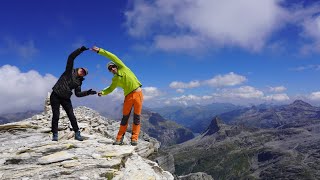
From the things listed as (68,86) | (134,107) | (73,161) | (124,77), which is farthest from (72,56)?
(73,161)

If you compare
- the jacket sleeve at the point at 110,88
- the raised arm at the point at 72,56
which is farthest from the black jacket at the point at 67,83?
the jacket sleeve at the point at 110,88

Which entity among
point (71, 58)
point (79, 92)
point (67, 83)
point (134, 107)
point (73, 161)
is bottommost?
point (73, 161)

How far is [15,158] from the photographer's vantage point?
1878cm

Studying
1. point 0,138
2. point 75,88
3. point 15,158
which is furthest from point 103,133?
point 15,158

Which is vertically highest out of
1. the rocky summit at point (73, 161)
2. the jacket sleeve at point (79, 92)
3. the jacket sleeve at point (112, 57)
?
the jacket sleeve at point (112, 57)

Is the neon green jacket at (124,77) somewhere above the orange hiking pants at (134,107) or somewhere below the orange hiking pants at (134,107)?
above

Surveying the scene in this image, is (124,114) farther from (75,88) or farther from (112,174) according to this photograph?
(112,174)

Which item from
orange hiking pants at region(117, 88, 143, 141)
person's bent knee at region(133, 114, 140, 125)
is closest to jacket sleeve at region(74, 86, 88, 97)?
orange hiking pants at region(117, 88, 143, 141)

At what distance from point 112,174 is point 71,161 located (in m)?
2.50

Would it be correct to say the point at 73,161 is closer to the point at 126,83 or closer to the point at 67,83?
the point at 67,83

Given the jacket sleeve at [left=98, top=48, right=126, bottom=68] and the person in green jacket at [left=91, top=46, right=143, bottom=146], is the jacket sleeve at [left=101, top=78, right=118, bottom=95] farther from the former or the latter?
the jacket sleeve at [left=98, top=48, right=126, bottom=68]

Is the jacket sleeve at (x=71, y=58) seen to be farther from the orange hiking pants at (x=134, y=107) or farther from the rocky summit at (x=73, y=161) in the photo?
the rocky summit at (x=73, y=161)

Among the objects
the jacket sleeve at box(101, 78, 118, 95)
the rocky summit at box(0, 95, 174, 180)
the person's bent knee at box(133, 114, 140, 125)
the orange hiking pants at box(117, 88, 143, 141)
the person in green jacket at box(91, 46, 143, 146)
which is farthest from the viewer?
the jacket sleeve at box(101, 78, 118, 95)

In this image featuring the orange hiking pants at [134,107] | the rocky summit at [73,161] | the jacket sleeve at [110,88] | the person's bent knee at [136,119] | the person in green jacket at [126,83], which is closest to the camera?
the rocky summit at [73,161]
